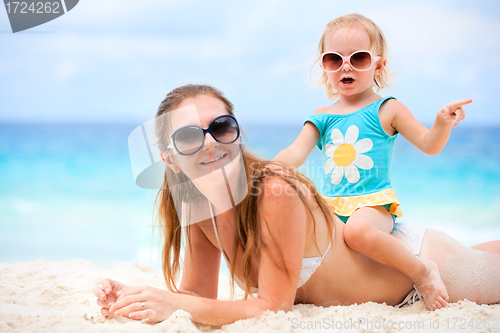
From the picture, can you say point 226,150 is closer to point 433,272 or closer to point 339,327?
point 339,327

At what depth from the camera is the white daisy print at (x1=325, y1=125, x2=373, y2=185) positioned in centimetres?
217

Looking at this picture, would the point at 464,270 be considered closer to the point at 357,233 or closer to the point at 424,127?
the point at 357,233

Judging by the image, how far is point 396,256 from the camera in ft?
5.77

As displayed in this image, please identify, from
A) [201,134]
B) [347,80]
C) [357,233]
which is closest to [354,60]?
[347,80]

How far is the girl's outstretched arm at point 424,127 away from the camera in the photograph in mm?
1818

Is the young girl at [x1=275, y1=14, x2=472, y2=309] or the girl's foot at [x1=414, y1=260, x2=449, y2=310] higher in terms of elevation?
the young girl at [x1=275, y1=14, x2=472, y2=309]

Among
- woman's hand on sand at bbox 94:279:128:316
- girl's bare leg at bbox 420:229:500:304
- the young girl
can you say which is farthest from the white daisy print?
woman's hand on sand at bbox 94:279:128:316

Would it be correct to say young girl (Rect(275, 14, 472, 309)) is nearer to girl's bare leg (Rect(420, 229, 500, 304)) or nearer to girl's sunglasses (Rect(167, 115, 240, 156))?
girl's bare leg (Rect(420, 229, 500, 304))

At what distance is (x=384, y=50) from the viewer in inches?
95.6

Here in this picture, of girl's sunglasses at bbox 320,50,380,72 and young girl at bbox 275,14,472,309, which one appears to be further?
girl's sunglasses at bbox 320,50,380,72

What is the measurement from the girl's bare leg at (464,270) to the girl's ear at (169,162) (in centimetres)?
134

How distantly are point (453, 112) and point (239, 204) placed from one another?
1.17 meters

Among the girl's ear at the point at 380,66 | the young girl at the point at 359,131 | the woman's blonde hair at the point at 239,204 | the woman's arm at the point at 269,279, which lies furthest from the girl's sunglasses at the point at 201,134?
the girl's ear at the point at 380,66

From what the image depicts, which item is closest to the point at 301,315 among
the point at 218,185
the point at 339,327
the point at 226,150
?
the point at 339,327
